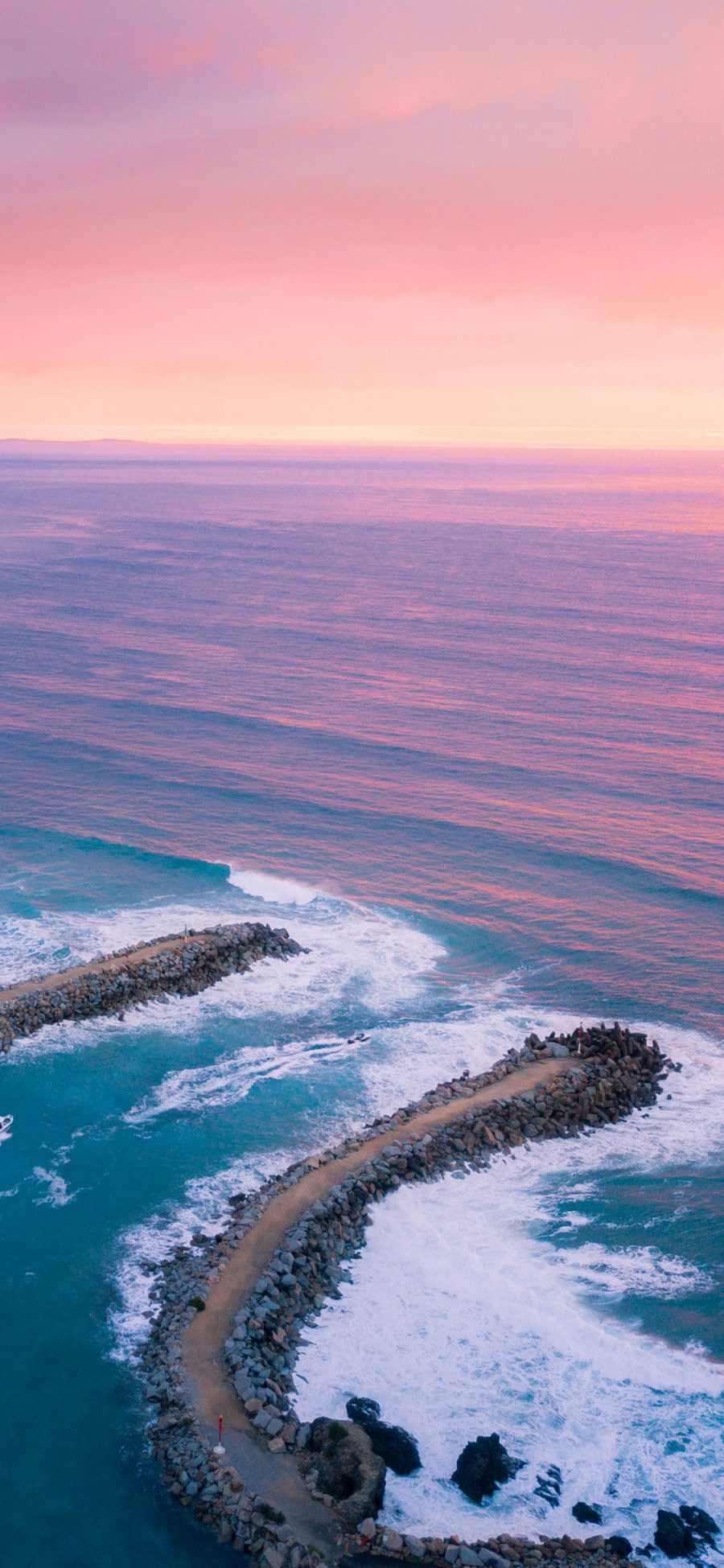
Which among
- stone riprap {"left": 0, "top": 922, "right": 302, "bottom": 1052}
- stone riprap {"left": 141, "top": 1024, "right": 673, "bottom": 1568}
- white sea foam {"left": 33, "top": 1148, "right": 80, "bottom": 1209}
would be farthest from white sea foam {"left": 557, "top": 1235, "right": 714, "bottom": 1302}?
stone riprap {"left": 0, "top": 922, "right": 302, "bottom": 1052}

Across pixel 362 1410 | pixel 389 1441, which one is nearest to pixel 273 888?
pixel 362 1410

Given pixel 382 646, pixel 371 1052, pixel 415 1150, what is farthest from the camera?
pixel 382 646

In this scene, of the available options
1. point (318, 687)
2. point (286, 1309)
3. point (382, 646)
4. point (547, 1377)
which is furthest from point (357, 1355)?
point (382, 646)

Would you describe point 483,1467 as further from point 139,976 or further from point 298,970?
point 298,970

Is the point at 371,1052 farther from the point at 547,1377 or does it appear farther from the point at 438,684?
the point at 438,684

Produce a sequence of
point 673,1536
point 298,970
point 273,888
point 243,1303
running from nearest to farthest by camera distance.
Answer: point 673,1536 → point 243,1303 → point 298,970 → point 273,888

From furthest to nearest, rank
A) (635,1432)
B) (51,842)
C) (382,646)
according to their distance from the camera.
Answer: (382,646) < (51,842) < (635,1432)

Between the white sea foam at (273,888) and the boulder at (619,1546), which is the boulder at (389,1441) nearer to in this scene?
the boulder at (619,1546)

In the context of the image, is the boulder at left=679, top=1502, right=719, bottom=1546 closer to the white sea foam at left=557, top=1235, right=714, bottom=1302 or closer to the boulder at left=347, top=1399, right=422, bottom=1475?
the boulder at left=347, top=1399, right=422, bottom=1475
